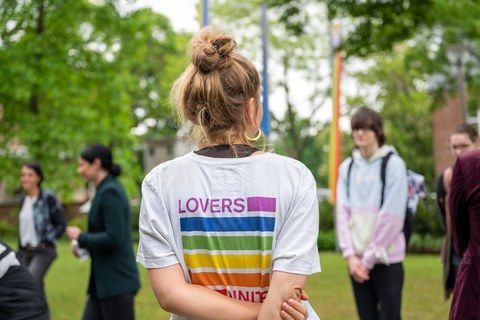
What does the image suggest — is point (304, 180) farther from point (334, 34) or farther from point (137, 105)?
point (137, 105)

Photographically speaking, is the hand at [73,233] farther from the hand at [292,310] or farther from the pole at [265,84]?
the hand at [292,310]

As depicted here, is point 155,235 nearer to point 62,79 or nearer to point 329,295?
point 329,295

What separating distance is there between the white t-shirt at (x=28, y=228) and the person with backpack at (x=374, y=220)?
442cm

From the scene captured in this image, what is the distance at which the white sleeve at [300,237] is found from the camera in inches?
102

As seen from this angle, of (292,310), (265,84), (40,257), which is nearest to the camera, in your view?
(292,310)

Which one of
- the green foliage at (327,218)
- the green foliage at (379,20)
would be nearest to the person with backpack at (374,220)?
the green foliage at (379,20)

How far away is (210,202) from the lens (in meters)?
2.66

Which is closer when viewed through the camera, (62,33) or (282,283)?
(282,283)

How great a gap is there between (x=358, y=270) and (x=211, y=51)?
4.01 metres

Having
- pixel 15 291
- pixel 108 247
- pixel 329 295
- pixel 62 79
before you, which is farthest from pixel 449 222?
pixel 62 79

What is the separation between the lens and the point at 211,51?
8.84 ft

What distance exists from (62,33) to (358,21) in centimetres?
1022

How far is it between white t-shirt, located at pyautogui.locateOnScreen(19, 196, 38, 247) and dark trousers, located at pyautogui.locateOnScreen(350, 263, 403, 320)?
14.9 feet

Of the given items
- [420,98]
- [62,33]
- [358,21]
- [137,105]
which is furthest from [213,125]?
[137,105]
